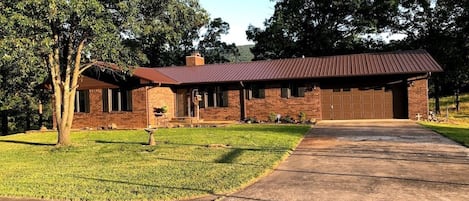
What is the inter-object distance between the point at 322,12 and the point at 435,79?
478 inches

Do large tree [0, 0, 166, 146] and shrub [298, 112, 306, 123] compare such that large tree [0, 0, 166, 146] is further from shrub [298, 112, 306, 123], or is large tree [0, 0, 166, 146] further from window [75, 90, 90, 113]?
shrub [298, 112, 306, 123]

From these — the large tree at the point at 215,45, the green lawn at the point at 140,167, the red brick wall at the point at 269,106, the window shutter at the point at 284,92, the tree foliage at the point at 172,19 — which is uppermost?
the large tree at the point at 215,45

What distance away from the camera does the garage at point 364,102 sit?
924 inches

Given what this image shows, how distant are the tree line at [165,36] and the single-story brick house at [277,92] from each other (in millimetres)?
2724

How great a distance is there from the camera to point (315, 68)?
25328 millimetres

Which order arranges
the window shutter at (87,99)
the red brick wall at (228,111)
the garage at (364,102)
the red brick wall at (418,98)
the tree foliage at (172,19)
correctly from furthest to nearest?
1. the red brick wall at (228,111)
2. the window shutter at (87,99)
3. the garage at (364,102)
4. the red brick wall at (418,98)
5. the tree foliage at (172,19)

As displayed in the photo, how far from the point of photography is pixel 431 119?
22.5 metres

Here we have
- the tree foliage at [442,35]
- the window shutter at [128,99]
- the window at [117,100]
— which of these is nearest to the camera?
the window shutter at [128,99]

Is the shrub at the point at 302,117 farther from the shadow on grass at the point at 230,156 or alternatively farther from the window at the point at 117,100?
the shadow on grass at the point at 230,156

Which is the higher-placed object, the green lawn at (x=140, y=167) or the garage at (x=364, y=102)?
the garage at (x=364, y=102)

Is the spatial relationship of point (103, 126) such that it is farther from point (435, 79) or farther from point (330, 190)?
point (435, 79)

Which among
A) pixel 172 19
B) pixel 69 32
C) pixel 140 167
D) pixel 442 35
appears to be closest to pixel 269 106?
pixel 172 19

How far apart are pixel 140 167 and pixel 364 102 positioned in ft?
54.9

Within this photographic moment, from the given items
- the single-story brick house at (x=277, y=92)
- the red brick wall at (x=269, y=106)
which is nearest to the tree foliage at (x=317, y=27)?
the single-story brick house at (x=277, y=92)
